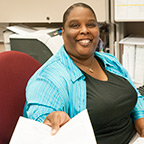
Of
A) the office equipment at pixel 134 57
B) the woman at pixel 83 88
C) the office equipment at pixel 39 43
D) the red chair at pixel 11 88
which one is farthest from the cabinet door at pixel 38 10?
the red chair at pixel 11 88

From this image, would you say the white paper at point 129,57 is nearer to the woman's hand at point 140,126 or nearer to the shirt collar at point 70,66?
the woman's hand at point 140,126

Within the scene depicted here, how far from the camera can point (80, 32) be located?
0.88m

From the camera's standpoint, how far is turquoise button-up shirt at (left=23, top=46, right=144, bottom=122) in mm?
740

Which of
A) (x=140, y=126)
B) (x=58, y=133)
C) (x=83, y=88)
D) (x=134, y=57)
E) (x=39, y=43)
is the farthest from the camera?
(x=39, y=43)

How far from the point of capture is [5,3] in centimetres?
175

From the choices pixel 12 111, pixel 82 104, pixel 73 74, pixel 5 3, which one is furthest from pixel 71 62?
pixel 5 3

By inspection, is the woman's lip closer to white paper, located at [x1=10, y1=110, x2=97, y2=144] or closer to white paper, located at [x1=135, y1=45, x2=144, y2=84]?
white paper, located at [x1=10, y1=110, x2=97, y2=144]

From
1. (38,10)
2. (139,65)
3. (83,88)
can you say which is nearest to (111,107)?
(83,88)

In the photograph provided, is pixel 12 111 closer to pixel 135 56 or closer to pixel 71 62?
pixel 71 62

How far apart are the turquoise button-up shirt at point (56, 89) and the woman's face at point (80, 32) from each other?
5 cm

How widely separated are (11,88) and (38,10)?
3.30 ft

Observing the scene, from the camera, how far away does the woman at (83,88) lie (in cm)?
78

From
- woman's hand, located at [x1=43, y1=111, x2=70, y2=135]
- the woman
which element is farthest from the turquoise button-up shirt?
woman's hand, located at [x1=43, y1=111, x2=70, y2=135]

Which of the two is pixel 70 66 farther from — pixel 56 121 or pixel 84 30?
pixel 56 121
